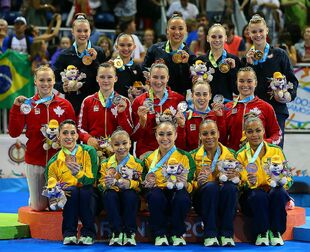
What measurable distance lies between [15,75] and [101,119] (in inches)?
152

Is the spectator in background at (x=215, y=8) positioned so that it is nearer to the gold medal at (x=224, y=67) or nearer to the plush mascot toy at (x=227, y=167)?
the gold medal at (x=224, y=67)

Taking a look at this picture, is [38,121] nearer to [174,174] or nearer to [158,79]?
[158,79]

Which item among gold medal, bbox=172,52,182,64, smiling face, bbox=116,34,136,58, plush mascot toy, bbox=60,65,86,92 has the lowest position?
plush mascot toy, bbox=60,65,86,92

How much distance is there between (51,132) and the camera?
9469mm

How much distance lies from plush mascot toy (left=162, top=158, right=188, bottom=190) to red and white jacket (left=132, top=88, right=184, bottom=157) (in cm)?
78

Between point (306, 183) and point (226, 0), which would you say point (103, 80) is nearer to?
point (306, 183)

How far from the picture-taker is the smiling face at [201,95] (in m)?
9.43

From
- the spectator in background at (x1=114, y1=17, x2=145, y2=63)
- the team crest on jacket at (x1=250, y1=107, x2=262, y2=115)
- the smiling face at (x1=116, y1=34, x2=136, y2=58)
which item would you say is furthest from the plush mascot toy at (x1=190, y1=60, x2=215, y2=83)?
the spectator in background at (x1=114, y1=17, x2=145, y2=63)

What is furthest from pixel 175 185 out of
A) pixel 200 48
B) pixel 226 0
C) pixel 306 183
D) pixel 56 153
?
pixel 226 0

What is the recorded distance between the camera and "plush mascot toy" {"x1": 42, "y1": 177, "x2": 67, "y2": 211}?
9.03m

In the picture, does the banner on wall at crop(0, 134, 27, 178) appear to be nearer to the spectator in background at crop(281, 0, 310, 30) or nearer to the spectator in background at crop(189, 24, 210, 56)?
the spectator in background at crop(189, 24, 210, 56)

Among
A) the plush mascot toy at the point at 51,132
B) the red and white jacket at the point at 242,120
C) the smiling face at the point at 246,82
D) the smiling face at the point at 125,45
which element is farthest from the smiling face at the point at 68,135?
the smiling face at the point at 246,82

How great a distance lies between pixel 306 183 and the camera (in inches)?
482

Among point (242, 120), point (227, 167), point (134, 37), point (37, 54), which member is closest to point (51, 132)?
point (227, 167)
